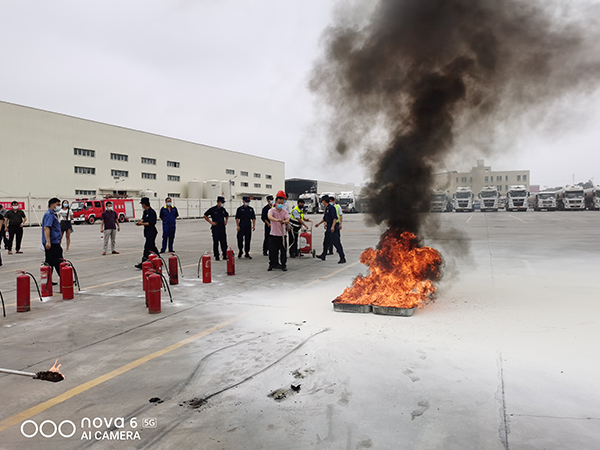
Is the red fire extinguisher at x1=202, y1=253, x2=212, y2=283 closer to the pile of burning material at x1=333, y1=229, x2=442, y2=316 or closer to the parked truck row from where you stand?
the pile of burning material at x1=333, y1=229, x2=442, y2=316

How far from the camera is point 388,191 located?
7266 mm

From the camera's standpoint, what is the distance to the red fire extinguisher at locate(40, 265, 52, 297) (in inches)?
281

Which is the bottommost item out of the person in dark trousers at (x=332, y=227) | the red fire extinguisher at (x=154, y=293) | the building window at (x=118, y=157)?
the red fire extinguisher at (x=154, y=293)

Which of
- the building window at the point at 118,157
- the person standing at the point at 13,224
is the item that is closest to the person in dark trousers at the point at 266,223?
the person standing at the point at 13,224

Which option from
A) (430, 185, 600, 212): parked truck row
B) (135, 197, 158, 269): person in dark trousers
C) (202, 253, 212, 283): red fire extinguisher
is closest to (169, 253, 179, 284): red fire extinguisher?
(202, 253, 212, 283): red fire extinguisher

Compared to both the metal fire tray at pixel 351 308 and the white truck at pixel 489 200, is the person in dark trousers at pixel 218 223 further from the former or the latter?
the white truck at pixel 489 200

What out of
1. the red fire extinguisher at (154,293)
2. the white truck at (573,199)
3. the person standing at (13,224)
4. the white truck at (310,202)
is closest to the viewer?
the red fire extinguisher at (154,293)

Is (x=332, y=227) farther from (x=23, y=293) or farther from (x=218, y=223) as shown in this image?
(x=23, y=293)

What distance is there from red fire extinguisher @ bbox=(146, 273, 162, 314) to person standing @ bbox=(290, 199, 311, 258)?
5.98m

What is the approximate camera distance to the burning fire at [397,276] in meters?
5.99

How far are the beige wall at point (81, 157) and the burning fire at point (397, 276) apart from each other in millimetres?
39817

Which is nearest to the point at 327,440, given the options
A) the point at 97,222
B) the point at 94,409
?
the point at 94,409

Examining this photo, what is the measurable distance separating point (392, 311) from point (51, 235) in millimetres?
6477

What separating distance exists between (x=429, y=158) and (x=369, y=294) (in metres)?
2.74
